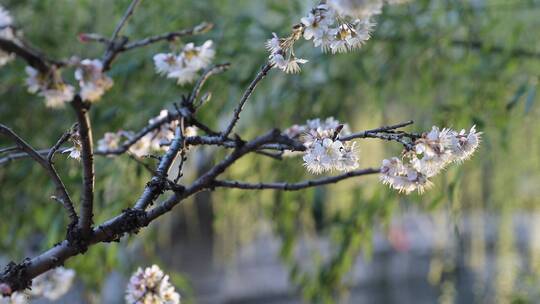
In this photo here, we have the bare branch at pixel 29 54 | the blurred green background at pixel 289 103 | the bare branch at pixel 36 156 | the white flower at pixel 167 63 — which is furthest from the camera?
the blurred green background at pixel 289 103

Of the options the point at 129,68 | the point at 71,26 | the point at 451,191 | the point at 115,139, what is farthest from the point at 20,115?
the point at 451,191

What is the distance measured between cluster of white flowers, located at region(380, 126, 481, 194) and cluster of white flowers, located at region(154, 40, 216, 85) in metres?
0.21

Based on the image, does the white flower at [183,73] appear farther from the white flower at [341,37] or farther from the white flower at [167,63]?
the white flower at [341,37]

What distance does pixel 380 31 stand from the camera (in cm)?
174

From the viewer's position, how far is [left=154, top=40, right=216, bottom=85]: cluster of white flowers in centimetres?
68

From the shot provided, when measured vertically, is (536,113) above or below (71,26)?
below

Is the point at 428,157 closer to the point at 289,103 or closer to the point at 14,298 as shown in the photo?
the point at 14,298

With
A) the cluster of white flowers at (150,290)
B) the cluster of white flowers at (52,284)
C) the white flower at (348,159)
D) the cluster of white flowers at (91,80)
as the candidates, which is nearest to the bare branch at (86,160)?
the cluster of white flowers at (91,80)

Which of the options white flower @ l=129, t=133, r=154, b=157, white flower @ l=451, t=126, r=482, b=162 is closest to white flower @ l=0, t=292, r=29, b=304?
white flower @ l=129, t=133, r=154, b=157

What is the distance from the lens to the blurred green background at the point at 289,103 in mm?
1547

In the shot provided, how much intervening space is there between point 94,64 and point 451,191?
0.80 metres

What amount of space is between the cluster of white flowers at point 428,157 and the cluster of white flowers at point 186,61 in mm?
205

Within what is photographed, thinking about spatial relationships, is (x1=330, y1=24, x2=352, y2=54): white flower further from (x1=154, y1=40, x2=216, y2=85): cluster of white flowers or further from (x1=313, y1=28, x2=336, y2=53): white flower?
(x1=154, y1=40, x2=216, y2=85): cluster of white flowers

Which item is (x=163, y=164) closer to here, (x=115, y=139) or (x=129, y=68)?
(x=115, y=139)
